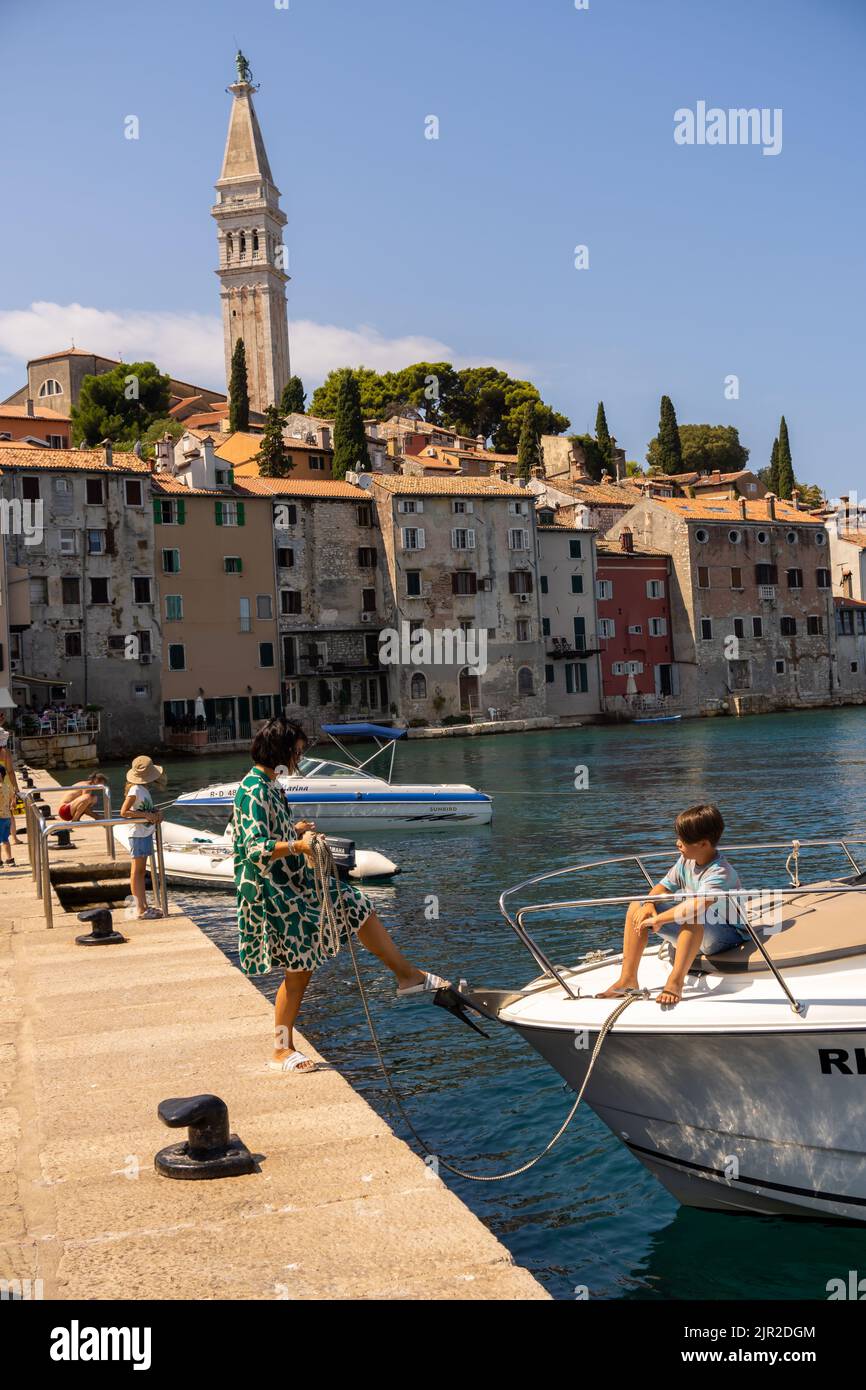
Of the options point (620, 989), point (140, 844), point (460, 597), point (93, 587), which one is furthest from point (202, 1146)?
point (460, 597)

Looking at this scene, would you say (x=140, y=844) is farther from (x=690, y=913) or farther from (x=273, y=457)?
(x=273, y=457)

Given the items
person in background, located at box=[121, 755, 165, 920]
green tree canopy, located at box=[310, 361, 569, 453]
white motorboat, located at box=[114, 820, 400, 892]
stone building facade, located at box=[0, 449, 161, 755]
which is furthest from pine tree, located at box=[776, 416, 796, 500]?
person in background, located at box=[121, 755, 165, 920]

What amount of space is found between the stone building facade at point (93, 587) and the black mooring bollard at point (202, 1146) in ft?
171

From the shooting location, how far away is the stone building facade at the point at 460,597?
6550cm

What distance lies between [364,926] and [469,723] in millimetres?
59422

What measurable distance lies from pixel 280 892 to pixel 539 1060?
15.5 feet

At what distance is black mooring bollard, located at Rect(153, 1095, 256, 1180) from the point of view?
17.6ft

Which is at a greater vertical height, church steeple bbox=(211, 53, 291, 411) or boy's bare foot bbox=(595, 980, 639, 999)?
church steeple bbox=(211, 53, 291, 411)

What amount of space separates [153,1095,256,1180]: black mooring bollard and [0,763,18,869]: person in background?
37.4ft

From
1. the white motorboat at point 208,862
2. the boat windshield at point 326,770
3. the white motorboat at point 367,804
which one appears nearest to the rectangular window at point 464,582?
the boat windshield at point 326,770

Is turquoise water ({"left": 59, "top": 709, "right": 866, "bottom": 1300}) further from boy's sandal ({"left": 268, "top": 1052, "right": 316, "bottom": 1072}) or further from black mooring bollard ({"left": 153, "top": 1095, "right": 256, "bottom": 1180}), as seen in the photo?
black mooring bollard ({"left": 153, "top": 1095, "right": 256, "bottom": 1180})

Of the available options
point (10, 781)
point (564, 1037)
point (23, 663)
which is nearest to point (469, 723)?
point (23, 663)

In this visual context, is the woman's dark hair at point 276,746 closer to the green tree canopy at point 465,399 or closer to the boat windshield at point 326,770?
the boat windshield at point 326,770
